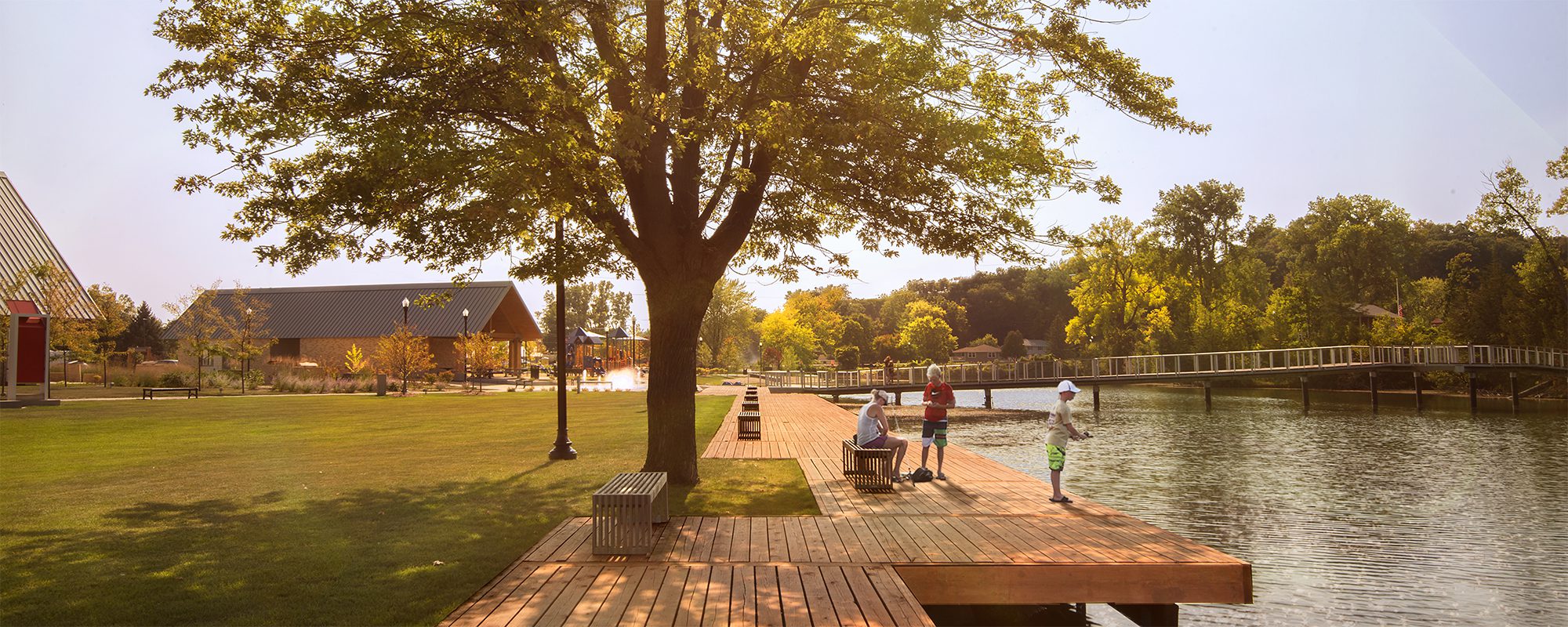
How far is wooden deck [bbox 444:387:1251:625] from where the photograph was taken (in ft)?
18.9

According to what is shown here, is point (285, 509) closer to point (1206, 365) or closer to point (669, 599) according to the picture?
point (669, 599)

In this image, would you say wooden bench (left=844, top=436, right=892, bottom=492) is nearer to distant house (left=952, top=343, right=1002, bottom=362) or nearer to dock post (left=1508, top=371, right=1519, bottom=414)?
dock post (left=1508, top=371, right=1519, bottom=414)

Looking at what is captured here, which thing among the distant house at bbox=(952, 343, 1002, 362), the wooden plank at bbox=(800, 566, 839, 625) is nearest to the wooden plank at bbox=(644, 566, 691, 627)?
the wooden plank at bbox=(800, 566, 839, 625)

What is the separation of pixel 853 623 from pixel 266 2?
29.4 ft

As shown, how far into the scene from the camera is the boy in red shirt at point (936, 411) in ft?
38.3

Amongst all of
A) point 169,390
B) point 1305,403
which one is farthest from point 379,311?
point 1305,403

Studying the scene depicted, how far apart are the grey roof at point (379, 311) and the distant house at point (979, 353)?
155 feet

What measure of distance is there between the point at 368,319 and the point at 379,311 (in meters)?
0.80

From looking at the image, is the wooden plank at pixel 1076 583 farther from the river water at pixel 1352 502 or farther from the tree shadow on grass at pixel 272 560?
the tree shadow on grass at pixel 272 560

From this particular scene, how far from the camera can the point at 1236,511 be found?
1446cm

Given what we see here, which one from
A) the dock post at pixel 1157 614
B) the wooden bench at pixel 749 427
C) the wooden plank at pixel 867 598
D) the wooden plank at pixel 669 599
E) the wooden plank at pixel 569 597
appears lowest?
the dock post at pixel 1157 614

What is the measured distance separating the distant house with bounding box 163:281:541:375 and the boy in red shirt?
46212 millimetres

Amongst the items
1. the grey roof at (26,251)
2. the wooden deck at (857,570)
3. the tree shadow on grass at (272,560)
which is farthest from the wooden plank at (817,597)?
the grey roof at (26,251)

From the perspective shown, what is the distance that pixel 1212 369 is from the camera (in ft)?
142
